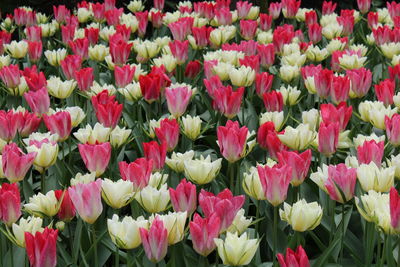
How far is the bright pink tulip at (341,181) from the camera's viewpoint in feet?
6.67

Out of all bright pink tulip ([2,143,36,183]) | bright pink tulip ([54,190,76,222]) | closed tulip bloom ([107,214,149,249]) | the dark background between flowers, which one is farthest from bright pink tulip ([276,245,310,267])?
the dark background between flowers

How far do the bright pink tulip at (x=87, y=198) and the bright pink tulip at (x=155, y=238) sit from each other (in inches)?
9.1

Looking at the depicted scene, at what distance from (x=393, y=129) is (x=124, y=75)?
1322 millimetres

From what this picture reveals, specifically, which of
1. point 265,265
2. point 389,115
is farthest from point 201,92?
point 265,265

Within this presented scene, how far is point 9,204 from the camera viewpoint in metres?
1.97

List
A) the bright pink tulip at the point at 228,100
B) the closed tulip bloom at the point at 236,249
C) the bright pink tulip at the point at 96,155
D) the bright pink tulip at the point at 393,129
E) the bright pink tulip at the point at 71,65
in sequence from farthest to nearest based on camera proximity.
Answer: the bright pink tulip at the point at 71,65 → the bright pink tulip at the point at 228,100 → the bright pink tulip at the point at 393,129 → the bright pink tulip at the point at 96,155 → the closed tulip bloom at the point at 236,249

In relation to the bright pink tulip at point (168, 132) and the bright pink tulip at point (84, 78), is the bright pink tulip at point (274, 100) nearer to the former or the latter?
the bright pink tulip at point (168, 132)

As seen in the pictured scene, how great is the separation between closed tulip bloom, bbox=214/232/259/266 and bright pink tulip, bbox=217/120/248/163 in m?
0.60

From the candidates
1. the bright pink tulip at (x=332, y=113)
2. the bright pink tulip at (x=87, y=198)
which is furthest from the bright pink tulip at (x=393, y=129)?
the bright pink tulip at (x=87, y=198)

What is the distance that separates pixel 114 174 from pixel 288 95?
0.88 m

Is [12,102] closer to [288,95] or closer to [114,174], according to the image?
[114,174]

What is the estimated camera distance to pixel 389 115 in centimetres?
272

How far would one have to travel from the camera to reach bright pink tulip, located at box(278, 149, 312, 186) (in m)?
2.14

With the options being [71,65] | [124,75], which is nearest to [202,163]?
[124,75]
